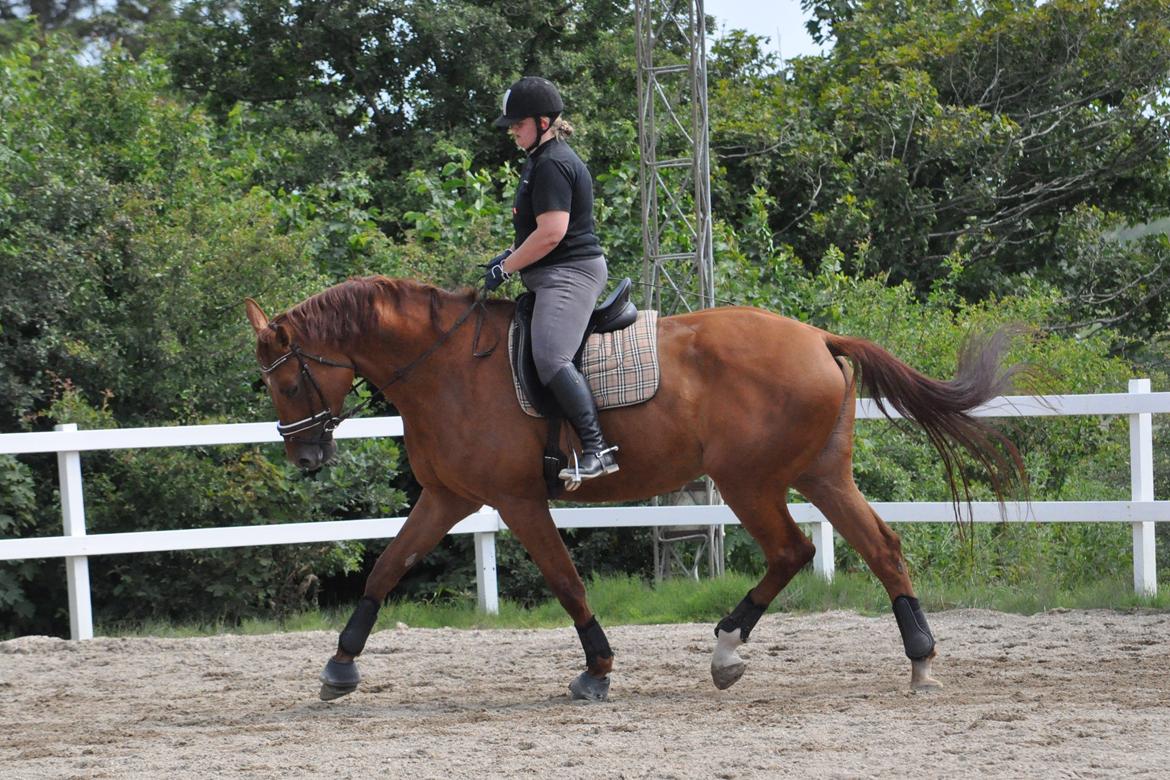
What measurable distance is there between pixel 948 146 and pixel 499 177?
22.5 feet

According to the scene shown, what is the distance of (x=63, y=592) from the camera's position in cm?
1035

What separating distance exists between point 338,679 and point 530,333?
1.89 m

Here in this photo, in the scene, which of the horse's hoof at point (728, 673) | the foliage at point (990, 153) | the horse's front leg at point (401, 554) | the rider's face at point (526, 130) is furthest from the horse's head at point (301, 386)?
the foliage at point (990, 153)

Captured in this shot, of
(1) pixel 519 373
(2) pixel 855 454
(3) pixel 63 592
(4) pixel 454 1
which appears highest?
(4) pixel 454 1

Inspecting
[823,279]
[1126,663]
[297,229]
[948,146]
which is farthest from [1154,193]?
[1126,663]

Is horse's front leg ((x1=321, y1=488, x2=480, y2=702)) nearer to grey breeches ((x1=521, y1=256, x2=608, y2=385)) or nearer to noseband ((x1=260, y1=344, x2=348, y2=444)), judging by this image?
noseband ((x1=260, y1=344, x2=348, y2=444))

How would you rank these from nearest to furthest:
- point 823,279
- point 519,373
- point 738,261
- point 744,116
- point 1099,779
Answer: point 1099,779 → point 519,373 → point 738,261 → point 823,279 → point 744,116

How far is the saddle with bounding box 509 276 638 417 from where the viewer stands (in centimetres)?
592

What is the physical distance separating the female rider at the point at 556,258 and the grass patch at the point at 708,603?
10.1ft

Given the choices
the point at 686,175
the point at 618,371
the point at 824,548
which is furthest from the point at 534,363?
the point at 686,175

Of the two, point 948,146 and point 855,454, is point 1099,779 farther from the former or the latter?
point 948,146

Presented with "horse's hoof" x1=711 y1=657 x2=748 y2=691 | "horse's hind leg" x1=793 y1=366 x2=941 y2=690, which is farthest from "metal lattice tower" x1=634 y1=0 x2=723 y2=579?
"horse's hoof" x1=711 y1=657 x2=748 y2=691

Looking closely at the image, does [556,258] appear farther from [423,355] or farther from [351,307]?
[351,307]

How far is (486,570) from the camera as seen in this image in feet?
30.3
